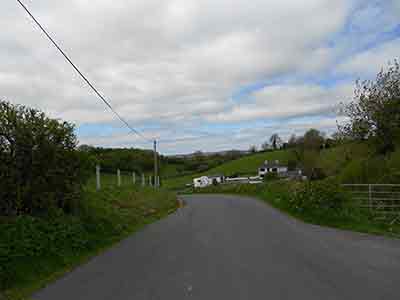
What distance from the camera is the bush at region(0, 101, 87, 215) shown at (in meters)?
10.1

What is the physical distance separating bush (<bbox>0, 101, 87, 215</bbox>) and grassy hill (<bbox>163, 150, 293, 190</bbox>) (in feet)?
232

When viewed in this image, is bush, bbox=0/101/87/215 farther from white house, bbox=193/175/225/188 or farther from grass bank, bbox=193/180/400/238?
white house, bbox=193/175/225/188

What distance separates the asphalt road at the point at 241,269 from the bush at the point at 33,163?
2.29m

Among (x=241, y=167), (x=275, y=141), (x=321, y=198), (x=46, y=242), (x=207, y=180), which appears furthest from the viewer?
(x=275, y=141)

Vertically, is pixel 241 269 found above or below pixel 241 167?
below

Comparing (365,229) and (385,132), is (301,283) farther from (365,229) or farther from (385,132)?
(385,132)

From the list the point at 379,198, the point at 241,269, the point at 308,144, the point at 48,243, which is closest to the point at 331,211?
the point at 379,198

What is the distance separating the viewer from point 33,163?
10.6 meters

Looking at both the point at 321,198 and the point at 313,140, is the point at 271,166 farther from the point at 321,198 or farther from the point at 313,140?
the point at 321,198

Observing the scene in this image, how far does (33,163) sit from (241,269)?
20.0 ft

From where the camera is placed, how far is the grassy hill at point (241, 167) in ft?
285

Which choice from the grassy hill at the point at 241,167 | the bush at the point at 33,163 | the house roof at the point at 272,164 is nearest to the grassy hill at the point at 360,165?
the bush at the point at 33,163

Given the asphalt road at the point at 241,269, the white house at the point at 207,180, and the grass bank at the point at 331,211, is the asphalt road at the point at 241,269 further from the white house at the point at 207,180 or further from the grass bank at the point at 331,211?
the white house at the point at 207,180

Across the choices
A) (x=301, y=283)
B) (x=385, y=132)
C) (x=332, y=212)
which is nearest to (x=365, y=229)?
(x=332, y=212)
